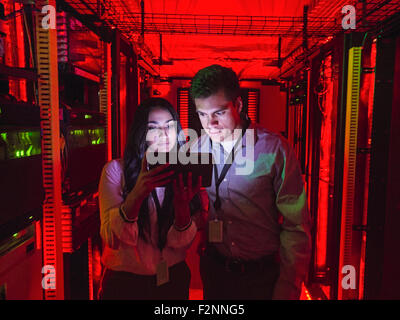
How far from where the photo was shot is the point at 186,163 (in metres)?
1.20

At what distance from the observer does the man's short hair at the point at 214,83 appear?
1295 millimetres

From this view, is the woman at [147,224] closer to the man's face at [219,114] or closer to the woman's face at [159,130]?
the woman's face at [159,130]

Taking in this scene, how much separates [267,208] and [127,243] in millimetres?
647

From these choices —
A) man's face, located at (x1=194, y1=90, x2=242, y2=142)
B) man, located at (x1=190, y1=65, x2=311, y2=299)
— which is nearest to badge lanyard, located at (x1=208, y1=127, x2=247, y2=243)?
man, located at (x1=190, y1=65, x2=311, y2=299)

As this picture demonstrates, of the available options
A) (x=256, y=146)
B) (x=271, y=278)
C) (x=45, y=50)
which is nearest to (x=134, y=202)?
(x=256, y=146)

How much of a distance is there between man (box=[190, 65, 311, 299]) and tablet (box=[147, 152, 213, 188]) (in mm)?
142

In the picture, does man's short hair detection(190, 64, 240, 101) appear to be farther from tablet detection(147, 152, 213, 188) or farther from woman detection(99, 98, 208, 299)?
tablet detection(147, 152, 213, 188)

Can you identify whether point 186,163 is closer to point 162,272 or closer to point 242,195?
point 242,195

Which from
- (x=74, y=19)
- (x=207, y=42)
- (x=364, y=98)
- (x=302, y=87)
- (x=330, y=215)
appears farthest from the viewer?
(x=207, y=42)

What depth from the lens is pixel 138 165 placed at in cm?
132

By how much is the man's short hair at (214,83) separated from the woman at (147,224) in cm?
17

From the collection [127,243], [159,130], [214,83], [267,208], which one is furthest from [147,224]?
[214,83]

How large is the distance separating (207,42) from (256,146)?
379cm
